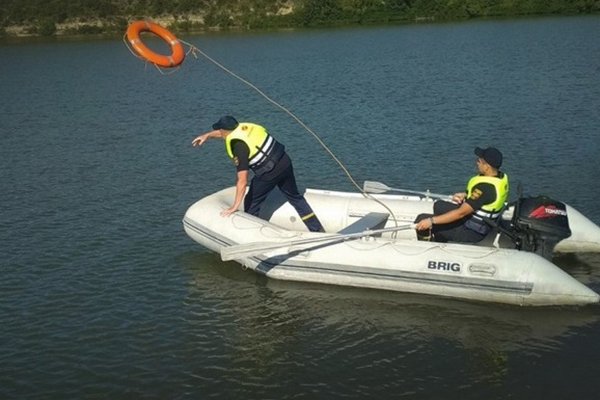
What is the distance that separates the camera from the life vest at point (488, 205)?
7.85 meters

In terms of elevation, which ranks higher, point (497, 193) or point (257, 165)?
point (497, 193)

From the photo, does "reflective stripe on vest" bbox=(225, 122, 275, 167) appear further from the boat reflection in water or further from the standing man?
the boat reflection in water

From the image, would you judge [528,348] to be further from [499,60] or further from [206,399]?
[499,60]

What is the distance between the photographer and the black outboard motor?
7879 mm

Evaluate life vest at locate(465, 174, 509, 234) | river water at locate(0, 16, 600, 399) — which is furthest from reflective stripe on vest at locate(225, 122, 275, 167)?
life vest at locate(465, 174, 509, 234)

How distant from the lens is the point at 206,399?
21.3 feet

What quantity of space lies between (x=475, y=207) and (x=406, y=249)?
0.85 m

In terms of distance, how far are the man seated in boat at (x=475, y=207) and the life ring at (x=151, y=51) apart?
4.04 meters

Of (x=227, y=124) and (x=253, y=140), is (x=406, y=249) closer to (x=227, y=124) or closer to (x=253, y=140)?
(x=253, y=140)

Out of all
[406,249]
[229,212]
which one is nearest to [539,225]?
[406,249]

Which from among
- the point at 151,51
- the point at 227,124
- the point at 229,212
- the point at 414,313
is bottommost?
the point at 414,313

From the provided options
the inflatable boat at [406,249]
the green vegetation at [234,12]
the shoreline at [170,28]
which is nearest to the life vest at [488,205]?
the inflatable boat at [406,249]

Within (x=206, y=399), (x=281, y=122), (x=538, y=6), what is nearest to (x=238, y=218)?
(x=206, y=399)

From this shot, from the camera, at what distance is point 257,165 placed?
9.03 metres
